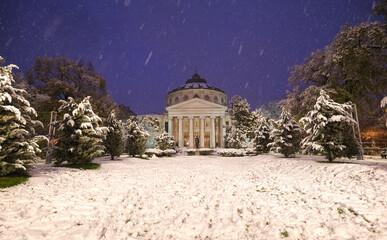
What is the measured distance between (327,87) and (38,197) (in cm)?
2119

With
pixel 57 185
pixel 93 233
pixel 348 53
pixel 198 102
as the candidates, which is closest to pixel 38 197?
pixel 57 185

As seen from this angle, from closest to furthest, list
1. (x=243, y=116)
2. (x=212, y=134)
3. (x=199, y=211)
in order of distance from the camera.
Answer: (x=199, y=211)
(x=243, y=116)
(x=212, y=134)

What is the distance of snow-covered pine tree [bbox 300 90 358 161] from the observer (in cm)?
1160

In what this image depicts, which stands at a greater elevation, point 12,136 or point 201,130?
point 201,130

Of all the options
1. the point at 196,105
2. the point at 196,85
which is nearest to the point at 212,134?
the point at 196,105

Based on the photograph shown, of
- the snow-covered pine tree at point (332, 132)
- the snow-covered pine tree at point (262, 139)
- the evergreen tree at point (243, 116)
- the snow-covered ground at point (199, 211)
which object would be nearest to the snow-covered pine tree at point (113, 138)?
the snow-covered ground at point (199, 211)

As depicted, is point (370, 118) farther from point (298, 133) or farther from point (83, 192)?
point (83, 192)

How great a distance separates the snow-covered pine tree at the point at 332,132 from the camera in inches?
457

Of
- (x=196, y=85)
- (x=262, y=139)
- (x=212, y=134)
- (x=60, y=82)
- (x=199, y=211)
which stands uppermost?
(x=196, y=85)

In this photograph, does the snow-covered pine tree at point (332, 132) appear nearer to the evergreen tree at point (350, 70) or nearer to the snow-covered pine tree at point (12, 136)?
the evergreen tree at point (350, 70)

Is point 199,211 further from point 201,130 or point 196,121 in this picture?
point 196,121

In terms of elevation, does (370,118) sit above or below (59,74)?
below

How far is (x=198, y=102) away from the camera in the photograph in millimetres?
46500

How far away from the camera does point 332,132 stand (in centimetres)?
1198
